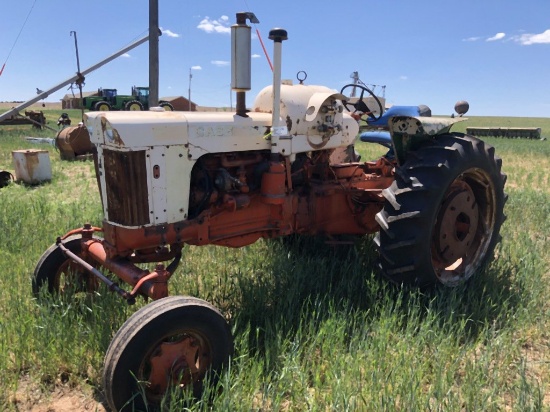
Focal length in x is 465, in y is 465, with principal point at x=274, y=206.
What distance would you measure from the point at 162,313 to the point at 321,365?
0.92m

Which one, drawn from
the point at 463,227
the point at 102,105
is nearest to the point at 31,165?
the point at 463,227

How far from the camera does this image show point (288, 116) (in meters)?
3.20

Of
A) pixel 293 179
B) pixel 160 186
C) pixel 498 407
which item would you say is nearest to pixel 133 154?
pixel 160 186

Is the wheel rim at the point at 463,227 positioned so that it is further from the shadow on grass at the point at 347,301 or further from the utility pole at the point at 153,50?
the utility pole at the point at 153,50

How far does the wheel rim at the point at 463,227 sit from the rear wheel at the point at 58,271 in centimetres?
255

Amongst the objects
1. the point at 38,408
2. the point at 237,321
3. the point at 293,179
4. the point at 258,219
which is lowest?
the point at 38,408

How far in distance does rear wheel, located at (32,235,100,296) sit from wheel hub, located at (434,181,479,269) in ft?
8.39

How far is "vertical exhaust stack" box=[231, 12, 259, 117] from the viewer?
109 inches

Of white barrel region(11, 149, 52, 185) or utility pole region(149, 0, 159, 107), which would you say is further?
white barrel region(11, 149, 52, 185)

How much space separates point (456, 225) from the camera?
3.67 meters

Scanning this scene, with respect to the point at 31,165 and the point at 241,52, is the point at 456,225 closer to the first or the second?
the point at 241,52

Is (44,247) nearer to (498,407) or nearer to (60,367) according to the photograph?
(60,367)

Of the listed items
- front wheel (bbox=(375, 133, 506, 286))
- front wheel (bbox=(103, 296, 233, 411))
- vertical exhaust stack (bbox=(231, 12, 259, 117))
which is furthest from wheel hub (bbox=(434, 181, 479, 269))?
front wheel (bbox=(103, 296, 233, 411))

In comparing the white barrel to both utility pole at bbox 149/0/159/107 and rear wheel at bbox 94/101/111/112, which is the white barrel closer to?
utility pole at bbox 149/0/159/107
